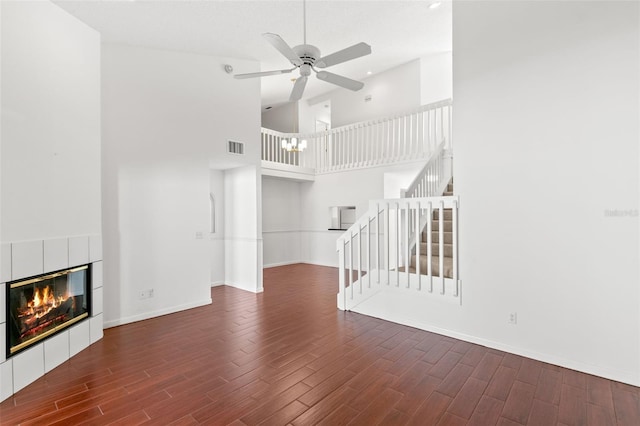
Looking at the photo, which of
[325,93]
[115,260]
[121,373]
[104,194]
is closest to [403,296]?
[121,373]

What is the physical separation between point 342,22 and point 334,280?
479cm

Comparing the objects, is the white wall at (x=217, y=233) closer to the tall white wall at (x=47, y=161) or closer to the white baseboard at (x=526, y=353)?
the tall white wall at (x=47, y=161)

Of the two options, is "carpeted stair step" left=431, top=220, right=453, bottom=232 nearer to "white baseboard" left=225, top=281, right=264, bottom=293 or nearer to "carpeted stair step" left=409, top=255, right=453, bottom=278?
"carpeted stair step" left=409, top=255, right=453, bottom=278

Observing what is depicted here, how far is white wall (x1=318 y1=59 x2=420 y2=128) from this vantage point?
7348 millimetres

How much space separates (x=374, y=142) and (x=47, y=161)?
627 cm

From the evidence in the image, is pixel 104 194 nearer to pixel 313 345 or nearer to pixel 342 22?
pixel 313 345

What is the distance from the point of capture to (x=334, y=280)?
6.54 meters

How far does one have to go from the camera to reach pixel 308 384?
2518 mm

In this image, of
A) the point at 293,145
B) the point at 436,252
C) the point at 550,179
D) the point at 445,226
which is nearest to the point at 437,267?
the point at 436,252

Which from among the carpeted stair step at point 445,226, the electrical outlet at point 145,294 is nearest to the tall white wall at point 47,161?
the electrical outlet at point 145,294

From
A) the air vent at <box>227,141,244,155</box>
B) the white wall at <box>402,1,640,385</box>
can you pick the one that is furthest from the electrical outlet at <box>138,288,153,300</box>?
the white wall at <box>402,1,640,385</box>

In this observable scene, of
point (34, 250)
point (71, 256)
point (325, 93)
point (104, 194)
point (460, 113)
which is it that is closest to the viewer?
point (34, 250)

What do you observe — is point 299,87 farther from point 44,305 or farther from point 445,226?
point 44,305

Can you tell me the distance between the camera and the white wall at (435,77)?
278 inches
